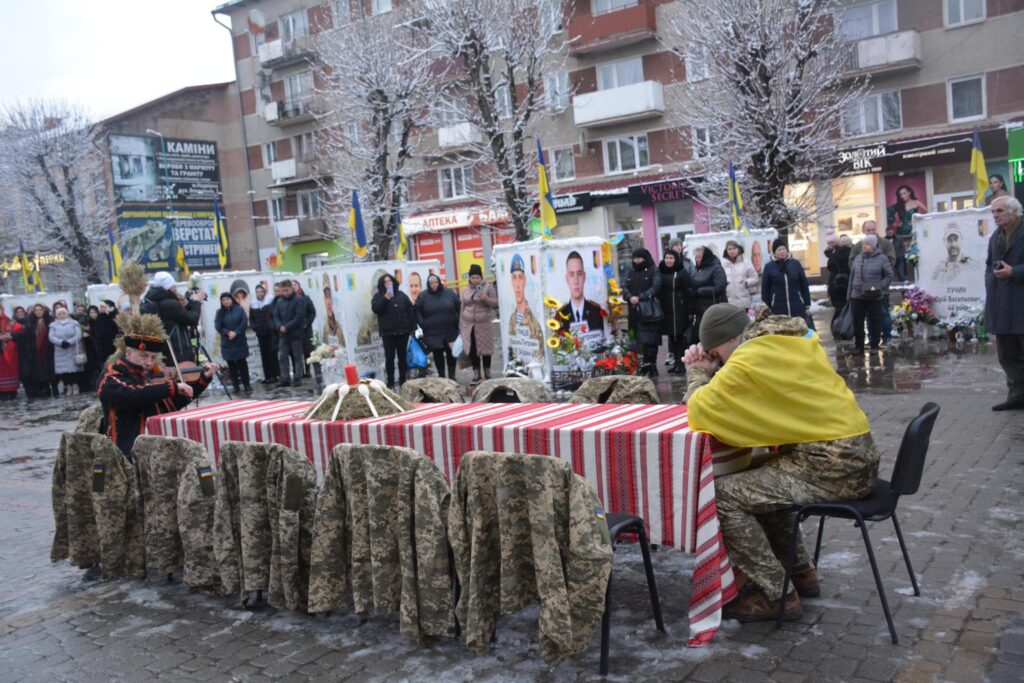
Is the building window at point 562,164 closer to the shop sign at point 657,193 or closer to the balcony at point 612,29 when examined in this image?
the shop sign at point 657,193

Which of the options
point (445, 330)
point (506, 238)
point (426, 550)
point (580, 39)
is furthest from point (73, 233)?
point (426, 550)

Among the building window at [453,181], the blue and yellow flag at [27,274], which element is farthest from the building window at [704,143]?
the blue and yellow flag at [27,274]

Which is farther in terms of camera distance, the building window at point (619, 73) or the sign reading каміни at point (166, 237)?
the sign reading каміни at point (166, 237)

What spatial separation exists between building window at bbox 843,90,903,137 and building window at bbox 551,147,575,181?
33.1ft

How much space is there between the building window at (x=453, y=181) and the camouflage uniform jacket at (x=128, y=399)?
3014 centimetres

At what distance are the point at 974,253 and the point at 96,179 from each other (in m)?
34.6

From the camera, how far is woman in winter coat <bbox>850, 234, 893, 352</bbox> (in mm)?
12445

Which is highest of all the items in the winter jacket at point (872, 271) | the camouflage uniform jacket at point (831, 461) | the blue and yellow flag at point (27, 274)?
the blue and yellow flag at point (27, 274)

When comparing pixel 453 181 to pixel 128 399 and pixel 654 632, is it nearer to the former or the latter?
Result: pixel 128 399

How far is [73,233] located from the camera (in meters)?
35.5

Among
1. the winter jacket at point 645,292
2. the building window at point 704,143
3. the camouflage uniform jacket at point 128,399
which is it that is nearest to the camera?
the camouflage uniform jacket at point 128,399

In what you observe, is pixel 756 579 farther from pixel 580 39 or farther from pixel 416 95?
pixel 580 39

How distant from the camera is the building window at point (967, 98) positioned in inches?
1033

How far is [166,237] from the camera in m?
36.1
